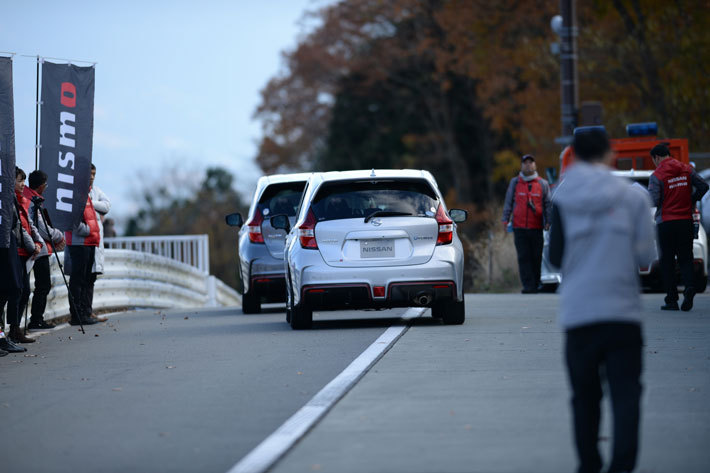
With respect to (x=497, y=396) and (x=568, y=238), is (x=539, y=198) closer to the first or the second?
(x=497, y=396)

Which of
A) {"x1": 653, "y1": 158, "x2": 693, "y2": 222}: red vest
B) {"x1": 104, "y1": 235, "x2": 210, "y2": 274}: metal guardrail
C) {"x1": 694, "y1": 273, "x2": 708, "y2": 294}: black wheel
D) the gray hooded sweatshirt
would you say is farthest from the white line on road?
{"x1": 104, "y1": 235, "x2": 210, "y2": 274}: metal guardrail

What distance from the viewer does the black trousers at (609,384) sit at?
5.89 meters

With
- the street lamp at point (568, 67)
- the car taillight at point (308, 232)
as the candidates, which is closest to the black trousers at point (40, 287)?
the car taillight at point (308, 232)

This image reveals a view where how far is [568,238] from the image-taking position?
6055 mm

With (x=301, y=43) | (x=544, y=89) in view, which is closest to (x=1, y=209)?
(x=544, y=89)

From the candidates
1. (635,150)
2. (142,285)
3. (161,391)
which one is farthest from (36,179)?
(635,150)

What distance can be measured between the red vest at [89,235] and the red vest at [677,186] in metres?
6.86

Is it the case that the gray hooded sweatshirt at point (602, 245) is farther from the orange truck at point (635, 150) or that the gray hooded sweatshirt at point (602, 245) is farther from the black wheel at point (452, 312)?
the orange truck at point (635, 150)

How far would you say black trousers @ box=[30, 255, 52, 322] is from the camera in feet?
51.4

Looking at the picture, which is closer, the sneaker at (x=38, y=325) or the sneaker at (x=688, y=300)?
the sneaker at (x=688, y=300)

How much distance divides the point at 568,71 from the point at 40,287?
1376cm

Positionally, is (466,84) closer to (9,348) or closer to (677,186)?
(677,186)

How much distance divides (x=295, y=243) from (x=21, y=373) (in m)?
3.89

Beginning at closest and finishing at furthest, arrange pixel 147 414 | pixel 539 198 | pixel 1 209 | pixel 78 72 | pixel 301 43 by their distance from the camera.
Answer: pixel 147 414
pixel 1 209
pixel 78 72
pixel 539 198
pixel 301 43
